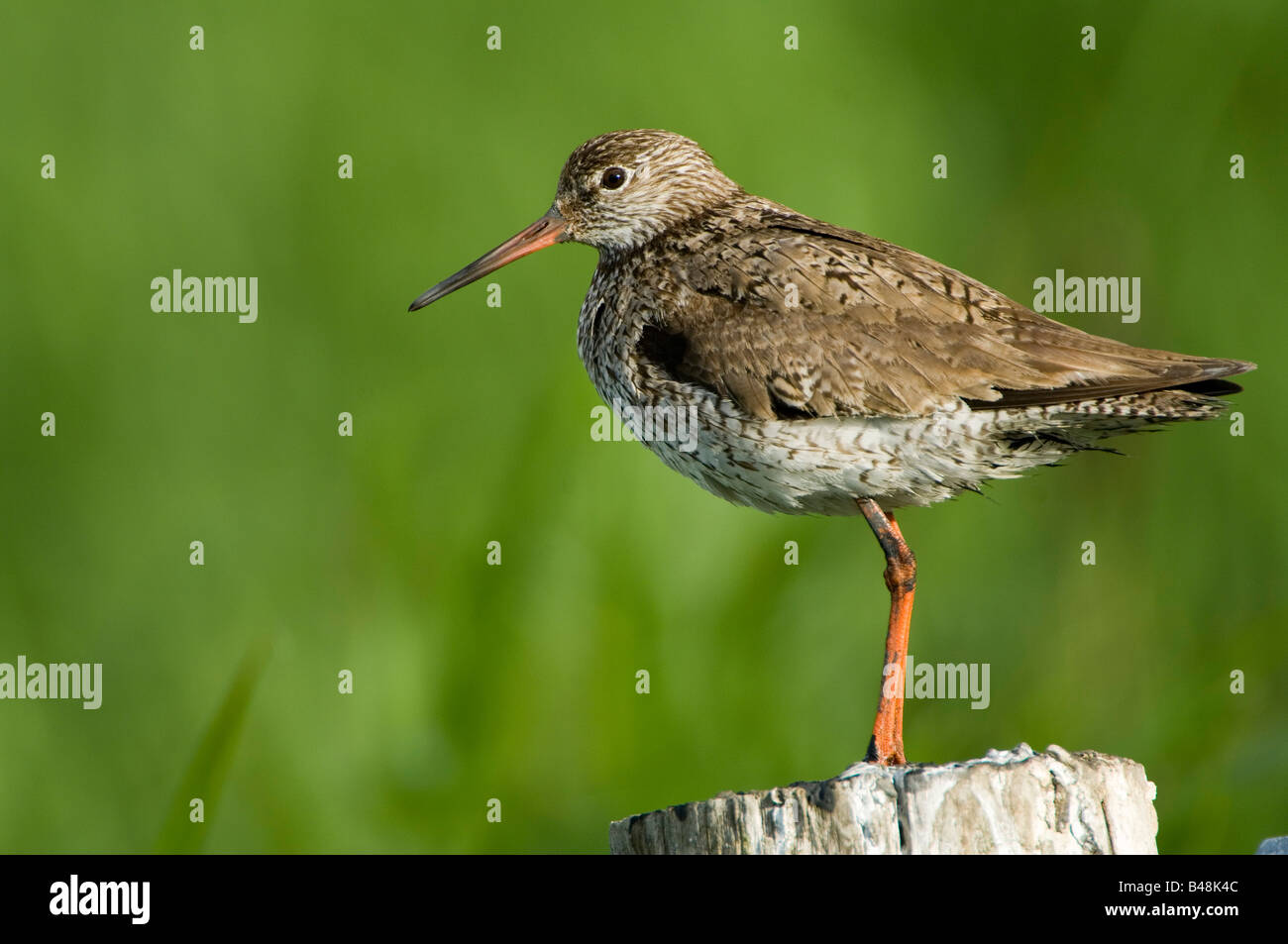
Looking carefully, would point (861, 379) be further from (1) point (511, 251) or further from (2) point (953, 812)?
(1) point (511, 251)

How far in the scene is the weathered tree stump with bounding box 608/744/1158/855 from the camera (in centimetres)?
405

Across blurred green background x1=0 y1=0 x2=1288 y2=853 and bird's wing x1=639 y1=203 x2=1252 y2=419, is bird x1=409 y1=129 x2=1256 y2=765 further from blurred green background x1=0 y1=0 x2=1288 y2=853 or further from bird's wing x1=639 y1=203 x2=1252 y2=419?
blurred green background x1=0 y1=0 x2=1288 y2=853

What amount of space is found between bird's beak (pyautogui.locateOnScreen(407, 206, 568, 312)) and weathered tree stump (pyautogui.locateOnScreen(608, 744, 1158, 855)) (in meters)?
3.54

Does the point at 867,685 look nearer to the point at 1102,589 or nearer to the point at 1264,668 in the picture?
the point at 1102,589

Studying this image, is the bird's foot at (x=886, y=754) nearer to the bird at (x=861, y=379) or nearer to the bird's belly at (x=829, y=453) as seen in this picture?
the bird at (x=861, y=379)

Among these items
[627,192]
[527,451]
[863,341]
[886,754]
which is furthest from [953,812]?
[527,451]

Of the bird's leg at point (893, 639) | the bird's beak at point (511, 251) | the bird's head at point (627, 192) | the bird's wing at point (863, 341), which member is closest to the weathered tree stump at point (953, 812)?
the bird's leg at point (893, 639)

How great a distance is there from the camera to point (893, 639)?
6.16 metres

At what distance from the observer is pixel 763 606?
8.90 metres

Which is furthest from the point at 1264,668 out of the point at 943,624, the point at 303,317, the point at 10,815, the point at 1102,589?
the point at 10,815

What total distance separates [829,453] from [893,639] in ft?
3.47

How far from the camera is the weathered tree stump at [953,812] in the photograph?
4047 mm

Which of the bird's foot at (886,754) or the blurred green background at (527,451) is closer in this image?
the bird's foot at (886,754)

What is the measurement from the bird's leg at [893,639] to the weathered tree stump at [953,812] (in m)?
1.58
